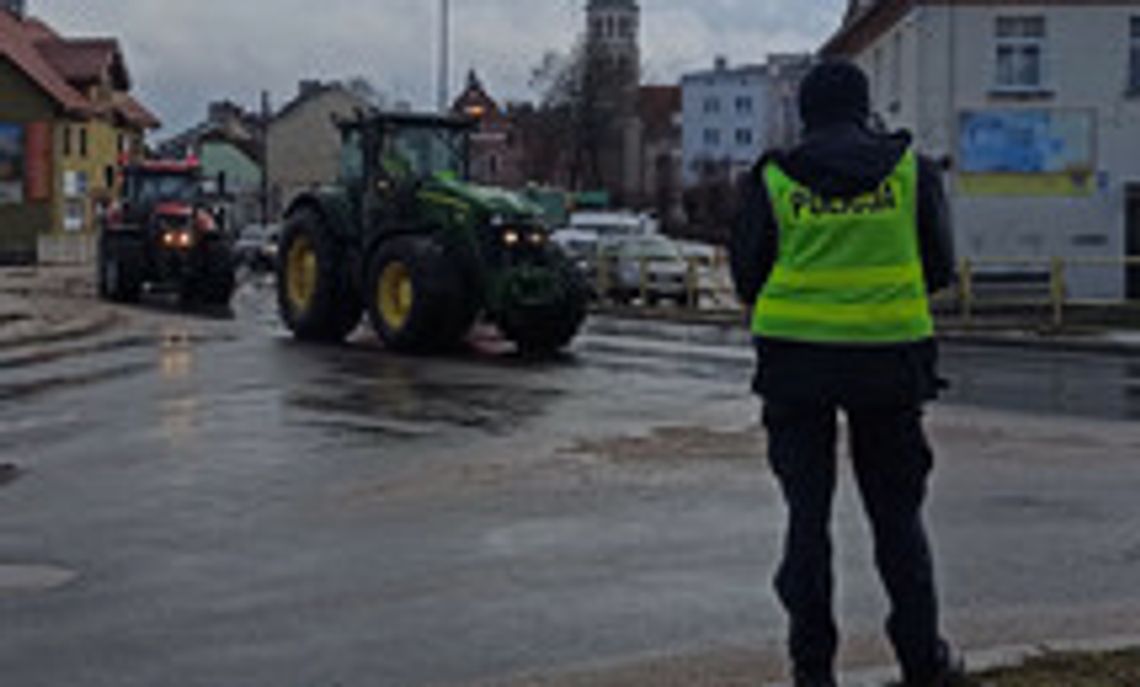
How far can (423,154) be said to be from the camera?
2097cm

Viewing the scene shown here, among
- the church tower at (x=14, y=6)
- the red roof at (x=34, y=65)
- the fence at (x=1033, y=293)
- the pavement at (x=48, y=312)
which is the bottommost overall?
the pavement at (x=48, y=312)

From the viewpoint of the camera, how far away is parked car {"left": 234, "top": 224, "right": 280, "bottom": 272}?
53.2 m

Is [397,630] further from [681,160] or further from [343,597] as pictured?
[681,160]

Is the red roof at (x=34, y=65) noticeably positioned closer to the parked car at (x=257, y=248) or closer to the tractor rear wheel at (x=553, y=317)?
the parked car at (x=257, y=248)

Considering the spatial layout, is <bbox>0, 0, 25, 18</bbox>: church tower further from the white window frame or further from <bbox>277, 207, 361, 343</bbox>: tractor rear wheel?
<bbox>277, 207, 361, 343</bbox>: tractor rear wheel

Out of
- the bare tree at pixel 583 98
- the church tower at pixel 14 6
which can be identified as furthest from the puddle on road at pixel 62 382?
the bare tree at pixel 583 98

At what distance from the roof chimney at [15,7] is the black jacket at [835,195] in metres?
68.1

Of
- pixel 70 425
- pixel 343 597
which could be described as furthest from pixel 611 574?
pixel 70 425

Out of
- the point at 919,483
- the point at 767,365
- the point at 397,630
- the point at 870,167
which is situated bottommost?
the point at 397,630

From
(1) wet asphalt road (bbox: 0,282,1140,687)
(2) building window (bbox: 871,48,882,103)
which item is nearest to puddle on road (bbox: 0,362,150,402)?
(1) wet asphalt road (bbox: 0,282,1140,687)

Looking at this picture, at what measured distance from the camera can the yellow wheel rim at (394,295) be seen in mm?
19781

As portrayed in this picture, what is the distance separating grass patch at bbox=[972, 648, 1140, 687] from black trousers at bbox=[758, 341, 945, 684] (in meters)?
0.32

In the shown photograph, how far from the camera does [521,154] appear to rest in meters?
114

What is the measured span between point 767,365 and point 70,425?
29.0ft
